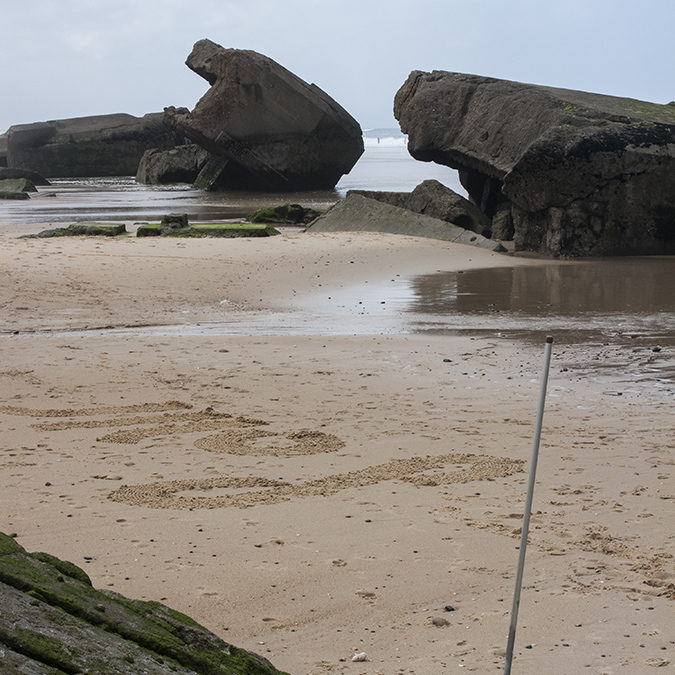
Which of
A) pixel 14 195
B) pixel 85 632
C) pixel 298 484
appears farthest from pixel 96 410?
pixel 14 195

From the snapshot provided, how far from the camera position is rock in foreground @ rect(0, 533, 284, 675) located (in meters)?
1.92

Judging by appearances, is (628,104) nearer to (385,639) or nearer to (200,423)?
(200,423)

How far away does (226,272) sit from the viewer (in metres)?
13.2

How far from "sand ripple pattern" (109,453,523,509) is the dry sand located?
0.02 metres

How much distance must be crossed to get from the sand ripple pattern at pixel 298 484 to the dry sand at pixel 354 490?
0.02 meters

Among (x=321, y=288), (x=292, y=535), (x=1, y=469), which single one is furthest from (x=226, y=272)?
(x=292, y=535)

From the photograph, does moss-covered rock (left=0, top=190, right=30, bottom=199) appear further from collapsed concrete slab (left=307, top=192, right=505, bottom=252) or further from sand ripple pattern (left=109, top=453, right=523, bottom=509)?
sand ripple pattern (left=109, top=453, right=523, bottom=509)

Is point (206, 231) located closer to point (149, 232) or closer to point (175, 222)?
point (149, 232)

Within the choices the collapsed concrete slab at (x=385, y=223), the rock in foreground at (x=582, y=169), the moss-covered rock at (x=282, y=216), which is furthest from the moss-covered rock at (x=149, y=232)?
the rock in foreground at (x=582, y=169)

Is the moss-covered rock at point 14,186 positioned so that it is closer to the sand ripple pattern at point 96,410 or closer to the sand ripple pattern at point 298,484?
the sand ripple pattern at point 96,410

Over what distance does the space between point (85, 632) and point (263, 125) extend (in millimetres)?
37686

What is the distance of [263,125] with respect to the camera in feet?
127

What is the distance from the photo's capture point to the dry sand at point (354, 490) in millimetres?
3371

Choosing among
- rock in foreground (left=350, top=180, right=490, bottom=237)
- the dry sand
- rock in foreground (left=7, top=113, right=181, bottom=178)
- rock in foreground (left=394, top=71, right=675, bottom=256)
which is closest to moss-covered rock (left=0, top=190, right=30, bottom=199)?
rock in foreground (left=350, top=180, right=490, bottom=237)
